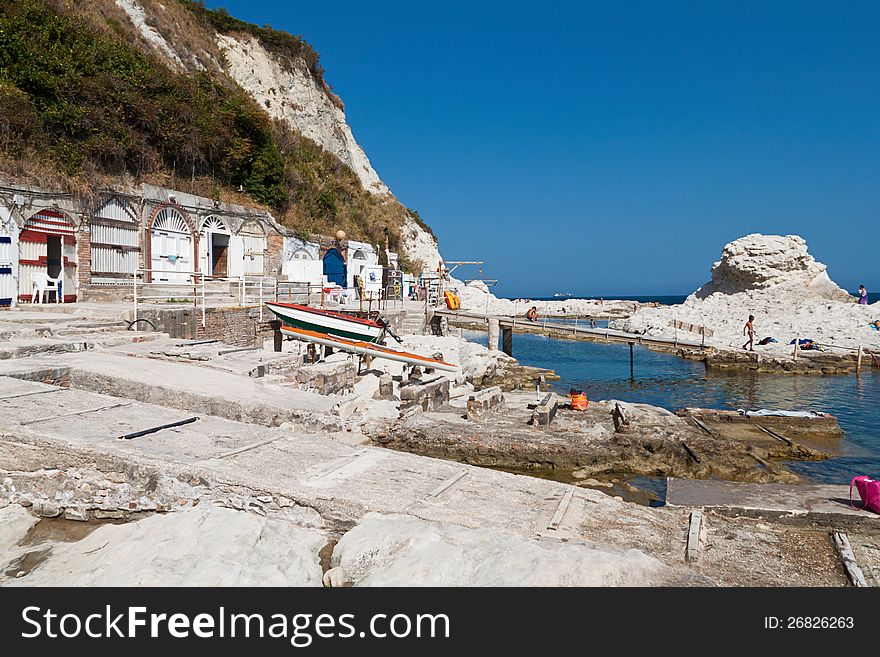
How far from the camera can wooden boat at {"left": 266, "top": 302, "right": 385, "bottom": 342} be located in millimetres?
15227

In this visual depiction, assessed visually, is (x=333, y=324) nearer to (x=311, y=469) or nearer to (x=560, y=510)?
(x=311, y=469)

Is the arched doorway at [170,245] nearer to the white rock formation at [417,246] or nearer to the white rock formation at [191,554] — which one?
the white rock formation at [191,554]

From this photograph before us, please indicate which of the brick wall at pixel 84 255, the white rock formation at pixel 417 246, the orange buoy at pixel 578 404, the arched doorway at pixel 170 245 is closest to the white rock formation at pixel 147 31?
the arched doorway at pixel 170 245

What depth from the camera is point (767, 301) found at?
43656 mm

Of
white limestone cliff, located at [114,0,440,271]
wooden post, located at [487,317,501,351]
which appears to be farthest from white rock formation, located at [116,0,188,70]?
wooden post, located at [487,317,501,351]

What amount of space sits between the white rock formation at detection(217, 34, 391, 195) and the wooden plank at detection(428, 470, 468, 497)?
3661 centimetres

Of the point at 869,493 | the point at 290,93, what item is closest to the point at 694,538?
the point at 869,493

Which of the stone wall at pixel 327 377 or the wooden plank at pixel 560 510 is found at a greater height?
the stone wall at pixel 327 377

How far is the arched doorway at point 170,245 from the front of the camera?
21047 millimetres

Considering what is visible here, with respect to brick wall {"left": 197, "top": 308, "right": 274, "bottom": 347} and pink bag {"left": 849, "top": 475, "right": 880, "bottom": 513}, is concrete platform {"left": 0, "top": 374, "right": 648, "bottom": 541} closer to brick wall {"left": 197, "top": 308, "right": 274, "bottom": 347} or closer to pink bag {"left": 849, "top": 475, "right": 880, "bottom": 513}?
pink bag {"left": 849, "top": 475, "right": 880, "bottom": 513}

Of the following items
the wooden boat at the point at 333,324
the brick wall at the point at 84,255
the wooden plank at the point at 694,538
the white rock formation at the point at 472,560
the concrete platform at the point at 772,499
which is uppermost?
the brick wall at the point at 84,255

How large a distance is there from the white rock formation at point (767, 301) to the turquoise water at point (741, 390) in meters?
9.54

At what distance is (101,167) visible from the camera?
20.2 m
